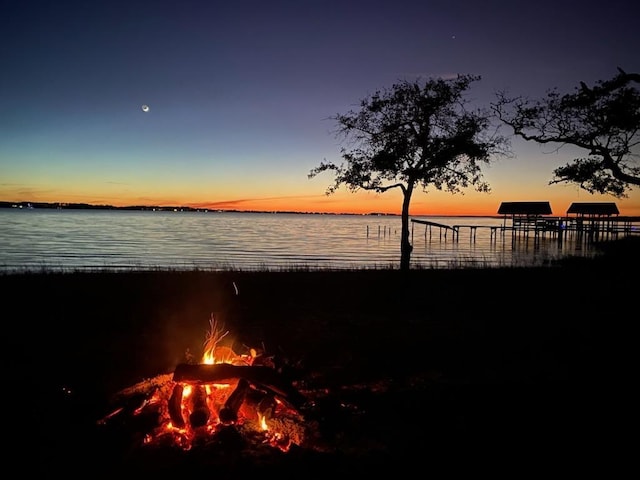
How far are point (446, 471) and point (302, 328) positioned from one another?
19.1ft

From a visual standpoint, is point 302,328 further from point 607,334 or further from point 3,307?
point 3,307

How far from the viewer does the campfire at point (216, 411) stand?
4.72m

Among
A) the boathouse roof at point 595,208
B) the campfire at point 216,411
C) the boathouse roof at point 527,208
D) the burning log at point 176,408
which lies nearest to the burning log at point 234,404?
the campfire at point 216,411

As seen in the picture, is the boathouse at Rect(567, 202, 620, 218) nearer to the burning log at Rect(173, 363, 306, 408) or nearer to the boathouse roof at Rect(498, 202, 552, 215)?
the boathouse roof at Rect(498, 202, 552, 215)

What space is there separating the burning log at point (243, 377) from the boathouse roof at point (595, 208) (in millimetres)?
77002

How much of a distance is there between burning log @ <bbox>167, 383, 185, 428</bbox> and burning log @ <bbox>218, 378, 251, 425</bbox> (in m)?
0.43

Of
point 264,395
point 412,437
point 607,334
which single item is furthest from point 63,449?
point 607,334

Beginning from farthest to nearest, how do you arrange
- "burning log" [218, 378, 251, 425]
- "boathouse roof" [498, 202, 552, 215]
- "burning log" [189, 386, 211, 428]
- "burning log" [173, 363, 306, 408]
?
1. "boathouse roof" [498, 202, 552, 215]
2. "burning log" [173, 363, 306, 408]
3. "burning log" [218, 378, 251, 425]
4. "burning log" [189, 386, 211, 428]

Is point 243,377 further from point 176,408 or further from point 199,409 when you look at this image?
point 176,408

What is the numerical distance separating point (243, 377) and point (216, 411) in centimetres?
49

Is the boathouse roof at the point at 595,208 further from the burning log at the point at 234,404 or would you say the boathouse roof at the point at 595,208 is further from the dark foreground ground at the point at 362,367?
the burning log at the point at 234,404

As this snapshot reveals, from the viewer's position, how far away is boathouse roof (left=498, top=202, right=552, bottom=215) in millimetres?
72312

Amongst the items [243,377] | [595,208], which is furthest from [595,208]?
[243,377]

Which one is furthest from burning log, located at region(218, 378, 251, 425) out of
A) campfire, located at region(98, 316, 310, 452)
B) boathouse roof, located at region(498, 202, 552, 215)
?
boathouse roof, located at region(498, 202, 552, 215)
